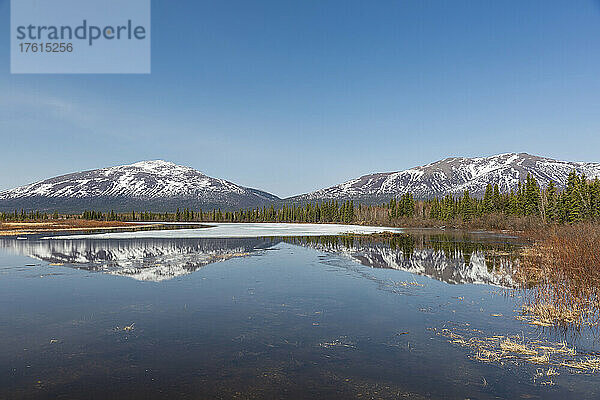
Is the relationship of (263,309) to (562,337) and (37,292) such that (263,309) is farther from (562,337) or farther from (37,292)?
(37,292)

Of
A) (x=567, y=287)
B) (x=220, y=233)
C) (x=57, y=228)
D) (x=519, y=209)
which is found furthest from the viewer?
(x=519, y=209)

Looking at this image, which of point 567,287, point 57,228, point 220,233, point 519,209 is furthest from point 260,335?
point 519,209

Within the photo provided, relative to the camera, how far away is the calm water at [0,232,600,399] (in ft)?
29.8

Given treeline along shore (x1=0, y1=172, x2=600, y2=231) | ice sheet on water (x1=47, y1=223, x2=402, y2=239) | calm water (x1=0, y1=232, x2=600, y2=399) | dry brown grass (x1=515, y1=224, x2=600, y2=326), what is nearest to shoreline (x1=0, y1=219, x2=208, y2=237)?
ice sheet on water (x1=47, y1=223, x2=402, y2=239)

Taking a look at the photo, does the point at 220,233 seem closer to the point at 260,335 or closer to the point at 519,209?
the point at 260,335

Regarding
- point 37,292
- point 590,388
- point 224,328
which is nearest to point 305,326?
point 224,328

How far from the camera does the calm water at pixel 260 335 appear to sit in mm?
9086

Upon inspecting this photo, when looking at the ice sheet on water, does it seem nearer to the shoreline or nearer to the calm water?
the shoreline

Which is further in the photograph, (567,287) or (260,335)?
(567,287)

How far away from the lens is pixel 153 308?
16484mm

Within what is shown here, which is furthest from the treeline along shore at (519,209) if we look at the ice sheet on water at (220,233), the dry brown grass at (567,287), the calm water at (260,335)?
the calm water at (260,335)

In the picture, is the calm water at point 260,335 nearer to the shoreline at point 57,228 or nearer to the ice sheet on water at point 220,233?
the ice sheet on water at point 220,233

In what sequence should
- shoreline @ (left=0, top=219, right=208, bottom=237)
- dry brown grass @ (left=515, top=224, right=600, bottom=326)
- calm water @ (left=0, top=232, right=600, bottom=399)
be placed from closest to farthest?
calm water @ (left=0, top=232, right=600, bottom=399) < dry brown grass @ (left=515, top=224, right=600, bottom=326) < shoreline @ (left=0, top=219, right=208, bottom=237)

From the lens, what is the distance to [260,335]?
13.0m
